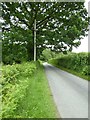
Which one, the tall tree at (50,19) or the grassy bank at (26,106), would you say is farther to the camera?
the tall tree at (50,19)

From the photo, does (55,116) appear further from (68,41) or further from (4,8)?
(4,8)

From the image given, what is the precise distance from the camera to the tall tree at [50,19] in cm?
2808

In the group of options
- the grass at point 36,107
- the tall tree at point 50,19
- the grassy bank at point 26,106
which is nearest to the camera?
the grassy bank at point 26,106

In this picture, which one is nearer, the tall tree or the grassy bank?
the grassy bank

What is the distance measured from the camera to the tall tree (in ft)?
92.1

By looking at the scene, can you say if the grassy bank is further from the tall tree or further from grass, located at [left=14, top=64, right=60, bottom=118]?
the tall tree

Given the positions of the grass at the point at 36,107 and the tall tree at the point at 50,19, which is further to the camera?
the tall tree at the point at 50,19

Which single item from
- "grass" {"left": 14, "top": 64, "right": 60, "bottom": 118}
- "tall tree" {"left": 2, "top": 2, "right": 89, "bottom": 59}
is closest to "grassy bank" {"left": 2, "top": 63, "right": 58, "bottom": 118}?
"grass" {"left": 14, "top": 64, "right": 60, "bottom": 118}

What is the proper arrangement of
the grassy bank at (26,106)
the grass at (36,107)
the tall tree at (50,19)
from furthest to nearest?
the tall tree at (50,19) < the grass at (36,107) < the grassy bank at (26,106)

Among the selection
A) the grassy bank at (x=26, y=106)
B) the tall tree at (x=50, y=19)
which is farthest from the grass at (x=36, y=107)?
the tall tree at (x=50, y=19)

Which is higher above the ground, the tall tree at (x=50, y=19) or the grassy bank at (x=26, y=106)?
the tall tree at (x=50, y=19)

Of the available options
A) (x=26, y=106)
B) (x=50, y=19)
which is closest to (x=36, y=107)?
(x=26, y=106)

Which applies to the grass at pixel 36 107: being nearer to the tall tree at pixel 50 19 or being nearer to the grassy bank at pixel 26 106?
the grassy bank at pixel 26 106

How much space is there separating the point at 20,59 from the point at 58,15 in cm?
704
